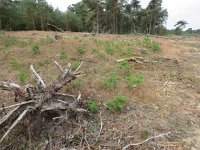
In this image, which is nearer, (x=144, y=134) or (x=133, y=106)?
(x=144, y=134)

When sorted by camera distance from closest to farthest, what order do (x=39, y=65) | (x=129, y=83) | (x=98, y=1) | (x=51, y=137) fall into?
(x=51, y=137), (x=129, y=83), (x=39, y=65), (x=98, y=1)

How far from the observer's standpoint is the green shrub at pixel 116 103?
15.5 ft

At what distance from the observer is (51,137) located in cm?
381

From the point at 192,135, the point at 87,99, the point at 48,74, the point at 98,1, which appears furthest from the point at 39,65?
the point at 98,1

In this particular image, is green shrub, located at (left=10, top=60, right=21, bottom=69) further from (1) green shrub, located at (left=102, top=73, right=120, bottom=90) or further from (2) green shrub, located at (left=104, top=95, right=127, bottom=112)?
(2) green shrub, located at (left=104, top=95, right=127, bottom=112)

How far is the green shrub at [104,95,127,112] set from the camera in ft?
15.5

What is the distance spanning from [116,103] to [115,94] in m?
0.54

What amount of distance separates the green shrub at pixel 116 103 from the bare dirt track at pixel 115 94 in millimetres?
93

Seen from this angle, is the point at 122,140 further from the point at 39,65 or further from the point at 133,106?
the point at 39,65

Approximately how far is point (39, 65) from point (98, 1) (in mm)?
16082

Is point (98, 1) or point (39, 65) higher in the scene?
point (98, 1)

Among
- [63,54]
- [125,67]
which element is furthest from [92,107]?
[63,54]

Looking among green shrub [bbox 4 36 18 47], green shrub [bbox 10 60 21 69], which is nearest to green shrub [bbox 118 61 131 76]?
green shrub [bbox 10 60 21 69]

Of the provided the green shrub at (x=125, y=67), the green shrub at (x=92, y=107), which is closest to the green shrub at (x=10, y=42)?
the green shrub at (x=125, y=67)
